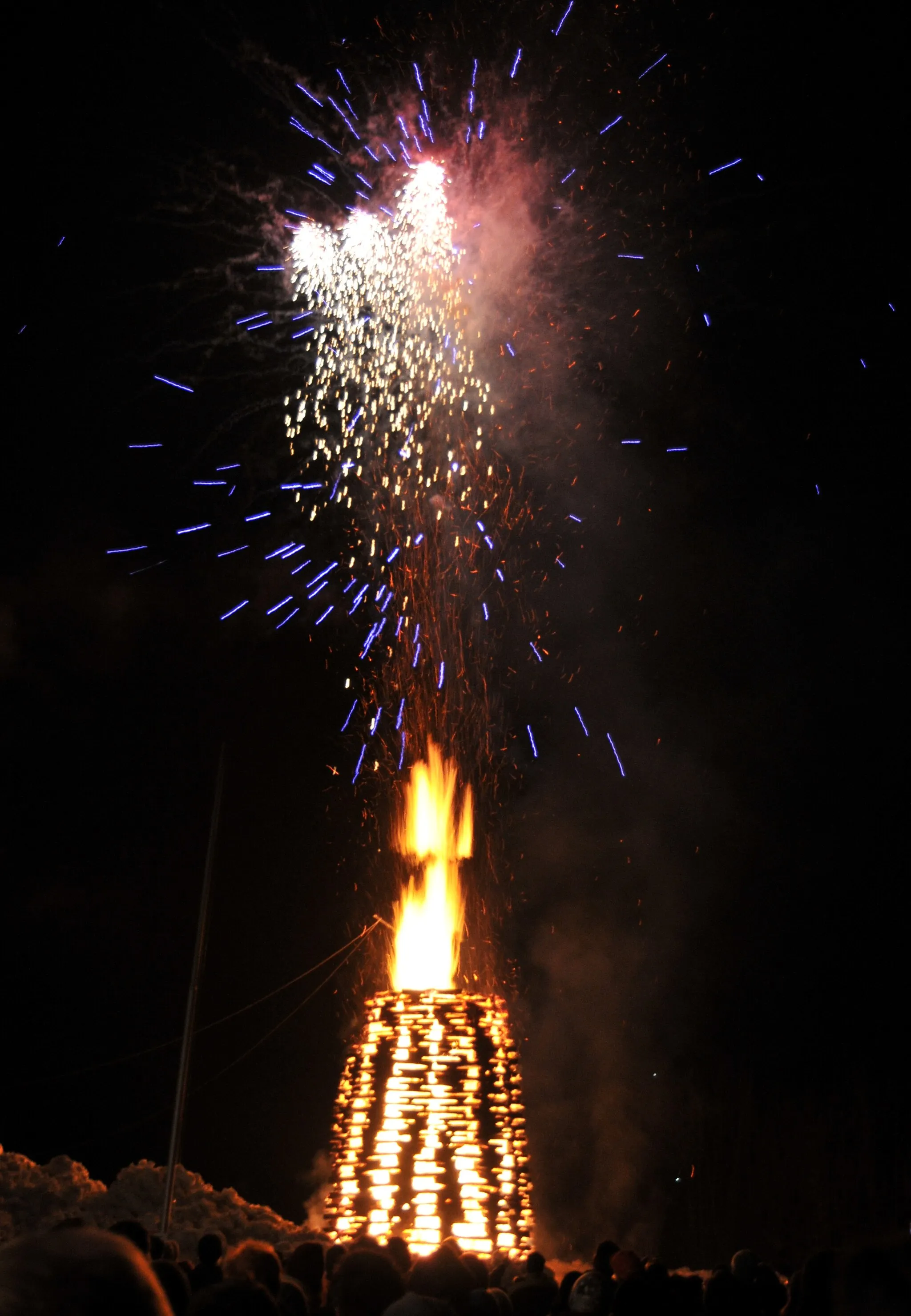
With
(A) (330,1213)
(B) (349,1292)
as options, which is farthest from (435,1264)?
(A) (330,1213)

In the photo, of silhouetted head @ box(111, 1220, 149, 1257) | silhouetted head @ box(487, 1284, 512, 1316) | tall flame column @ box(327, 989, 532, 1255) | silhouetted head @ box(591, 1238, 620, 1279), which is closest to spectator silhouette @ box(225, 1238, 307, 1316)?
silhouetted head @ box(111, 1220, 149, 1257)

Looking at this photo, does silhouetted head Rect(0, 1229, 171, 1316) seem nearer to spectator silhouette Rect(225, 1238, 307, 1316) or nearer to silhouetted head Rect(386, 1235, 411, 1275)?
spectator silhouette Rect(225, 1238, 307, 1316)

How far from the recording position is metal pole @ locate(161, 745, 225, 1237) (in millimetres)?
16359

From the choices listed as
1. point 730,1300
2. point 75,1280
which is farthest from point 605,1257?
point 75,1280

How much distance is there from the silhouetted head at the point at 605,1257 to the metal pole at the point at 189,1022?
9288 mm

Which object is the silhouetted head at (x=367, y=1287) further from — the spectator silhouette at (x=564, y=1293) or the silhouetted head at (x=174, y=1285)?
the spectator silhouette at (x=564, y=1293)

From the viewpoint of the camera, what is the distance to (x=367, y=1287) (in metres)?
4.05

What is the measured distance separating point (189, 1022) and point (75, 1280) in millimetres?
17316

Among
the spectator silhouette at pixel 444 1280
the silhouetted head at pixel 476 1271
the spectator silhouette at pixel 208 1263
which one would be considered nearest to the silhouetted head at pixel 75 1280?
the spectator silhouette at pixel 444 1280

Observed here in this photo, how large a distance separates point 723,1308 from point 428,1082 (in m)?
10.7

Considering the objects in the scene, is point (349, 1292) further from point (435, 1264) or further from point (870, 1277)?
point (870, 1277)

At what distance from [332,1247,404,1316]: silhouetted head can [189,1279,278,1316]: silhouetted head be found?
99 centimetres

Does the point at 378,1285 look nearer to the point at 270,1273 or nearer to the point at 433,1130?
the point at 270,1273

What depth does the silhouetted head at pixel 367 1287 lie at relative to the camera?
13.3 ft
